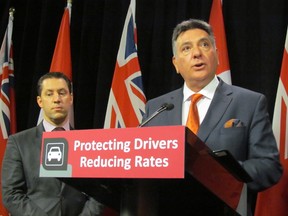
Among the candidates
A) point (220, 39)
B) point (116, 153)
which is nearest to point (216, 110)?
point (116, 153)

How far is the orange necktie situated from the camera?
1.84 meters

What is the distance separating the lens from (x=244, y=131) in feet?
5.85

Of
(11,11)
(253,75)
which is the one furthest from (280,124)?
(11,11)

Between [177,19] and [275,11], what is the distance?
78 centimetres

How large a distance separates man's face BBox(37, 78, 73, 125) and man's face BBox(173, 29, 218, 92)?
0.88m

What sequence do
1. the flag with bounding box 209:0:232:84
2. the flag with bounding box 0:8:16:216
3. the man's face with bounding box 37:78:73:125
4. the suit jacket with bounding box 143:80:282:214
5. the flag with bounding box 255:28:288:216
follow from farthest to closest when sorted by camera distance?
the flag with bounding box 0:8:16:216
the flag with bounding box 209:0:232:84
the flag with bounding box 255:28:288:216
the man's face with bounding box 37:78:73:125
the suit jacket with bounding box 143:80:282:214

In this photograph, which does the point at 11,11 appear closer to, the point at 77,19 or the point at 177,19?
the point at 77,19

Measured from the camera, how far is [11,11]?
14.2 ft

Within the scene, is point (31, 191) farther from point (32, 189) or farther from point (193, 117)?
point (193, 117)

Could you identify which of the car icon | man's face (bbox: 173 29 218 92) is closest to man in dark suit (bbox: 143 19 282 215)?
man's face (bbox: 173 29 218 92)

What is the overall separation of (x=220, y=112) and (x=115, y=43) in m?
2.45

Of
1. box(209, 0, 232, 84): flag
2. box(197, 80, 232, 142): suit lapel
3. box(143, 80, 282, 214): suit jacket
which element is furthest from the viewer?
box(209, 0, 232, 84): flag

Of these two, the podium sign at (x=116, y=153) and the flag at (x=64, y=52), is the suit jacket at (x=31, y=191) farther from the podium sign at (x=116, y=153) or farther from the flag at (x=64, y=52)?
the flag at (x=64, y=52)

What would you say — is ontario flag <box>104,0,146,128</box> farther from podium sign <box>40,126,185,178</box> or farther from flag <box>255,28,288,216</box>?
podium sign <box>40,126,185,178</box>
